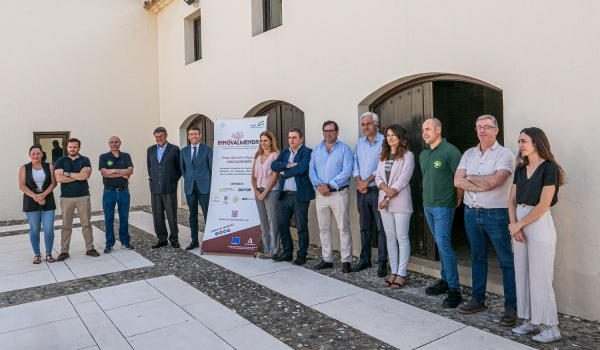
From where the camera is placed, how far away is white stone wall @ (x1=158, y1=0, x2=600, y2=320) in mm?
3334

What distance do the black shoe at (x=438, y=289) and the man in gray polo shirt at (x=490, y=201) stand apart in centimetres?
47

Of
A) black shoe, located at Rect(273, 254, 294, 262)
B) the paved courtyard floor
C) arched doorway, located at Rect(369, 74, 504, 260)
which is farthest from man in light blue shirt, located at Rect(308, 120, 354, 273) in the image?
arched doorway, located at Rect(369, 74, 504, 260)

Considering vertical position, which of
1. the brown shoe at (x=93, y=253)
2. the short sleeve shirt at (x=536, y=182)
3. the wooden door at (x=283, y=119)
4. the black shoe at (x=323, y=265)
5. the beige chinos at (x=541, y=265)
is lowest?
the black shoe at (x=323, y=265)

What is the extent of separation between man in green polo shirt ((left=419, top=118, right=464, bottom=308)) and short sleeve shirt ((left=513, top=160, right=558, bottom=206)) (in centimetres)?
74

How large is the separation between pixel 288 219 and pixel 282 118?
2392 millimetres

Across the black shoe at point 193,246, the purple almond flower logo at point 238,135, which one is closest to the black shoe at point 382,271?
the purple almond flower logo at point 238,135

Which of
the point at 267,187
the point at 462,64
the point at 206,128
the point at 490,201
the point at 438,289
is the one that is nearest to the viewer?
the point at 490,201

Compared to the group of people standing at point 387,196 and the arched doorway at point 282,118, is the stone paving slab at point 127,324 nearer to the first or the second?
the group of people standing at point 387,196

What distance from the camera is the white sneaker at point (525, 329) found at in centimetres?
306

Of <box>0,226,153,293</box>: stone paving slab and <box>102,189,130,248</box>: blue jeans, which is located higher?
<box>102,189,130,248</box>: blue jeans

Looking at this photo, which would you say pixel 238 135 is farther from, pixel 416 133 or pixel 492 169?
pixel 492 169

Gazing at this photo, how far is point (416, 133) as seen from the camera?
4824mm

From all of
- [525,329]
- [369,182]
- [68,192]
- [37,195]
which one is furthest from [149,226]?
[525,329]

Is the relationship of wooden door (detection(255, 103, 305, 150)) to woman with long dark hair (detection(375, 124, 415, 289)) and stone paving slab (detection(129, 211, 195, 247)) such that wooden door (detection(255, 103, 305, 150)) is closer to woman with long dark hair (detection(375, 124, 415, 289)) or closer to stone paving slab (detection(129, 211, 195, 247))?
stone paving slab (detection(129, 211, 195, 247))
